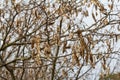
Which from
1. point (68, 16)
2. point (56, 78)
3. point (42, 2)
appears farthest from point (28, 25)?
point (68, 16)

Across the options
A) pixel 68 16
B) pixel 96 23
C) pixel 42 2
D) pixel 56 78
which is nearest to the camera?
pixel 96 23

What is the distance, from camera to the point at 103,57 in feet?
12.6

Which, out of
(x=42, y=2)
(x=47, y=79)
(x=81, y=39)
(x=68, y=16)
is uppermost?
(x=42, y=2)

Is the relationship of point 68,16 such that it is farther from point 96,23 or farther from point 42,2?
point 42,2

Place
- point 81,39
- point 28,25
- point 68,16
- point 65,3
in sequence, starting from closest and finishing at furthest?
point 81,39, point 68,16, point 65,3, point 28,25

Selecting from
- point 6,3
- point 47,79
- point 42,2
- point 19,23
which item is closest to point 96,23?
point 42,2

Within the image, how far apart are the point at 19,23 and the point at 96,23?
89.5 inches

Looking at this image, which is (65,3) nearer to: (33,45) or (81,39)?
(33,45)

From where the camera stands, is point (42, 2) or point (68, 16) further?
point (42, 2)

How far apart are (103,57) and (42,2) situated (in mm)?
1860

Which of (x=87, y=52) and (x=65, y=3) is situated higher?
(x=65, y=3)

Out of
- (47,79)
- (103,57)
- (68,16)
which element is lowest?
Answer: (47,79)

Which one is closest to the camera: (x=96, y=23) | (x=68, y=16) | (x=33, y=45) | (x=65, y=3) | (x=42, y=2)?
(x=33, y=45)

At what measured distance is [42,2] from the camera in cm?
520
